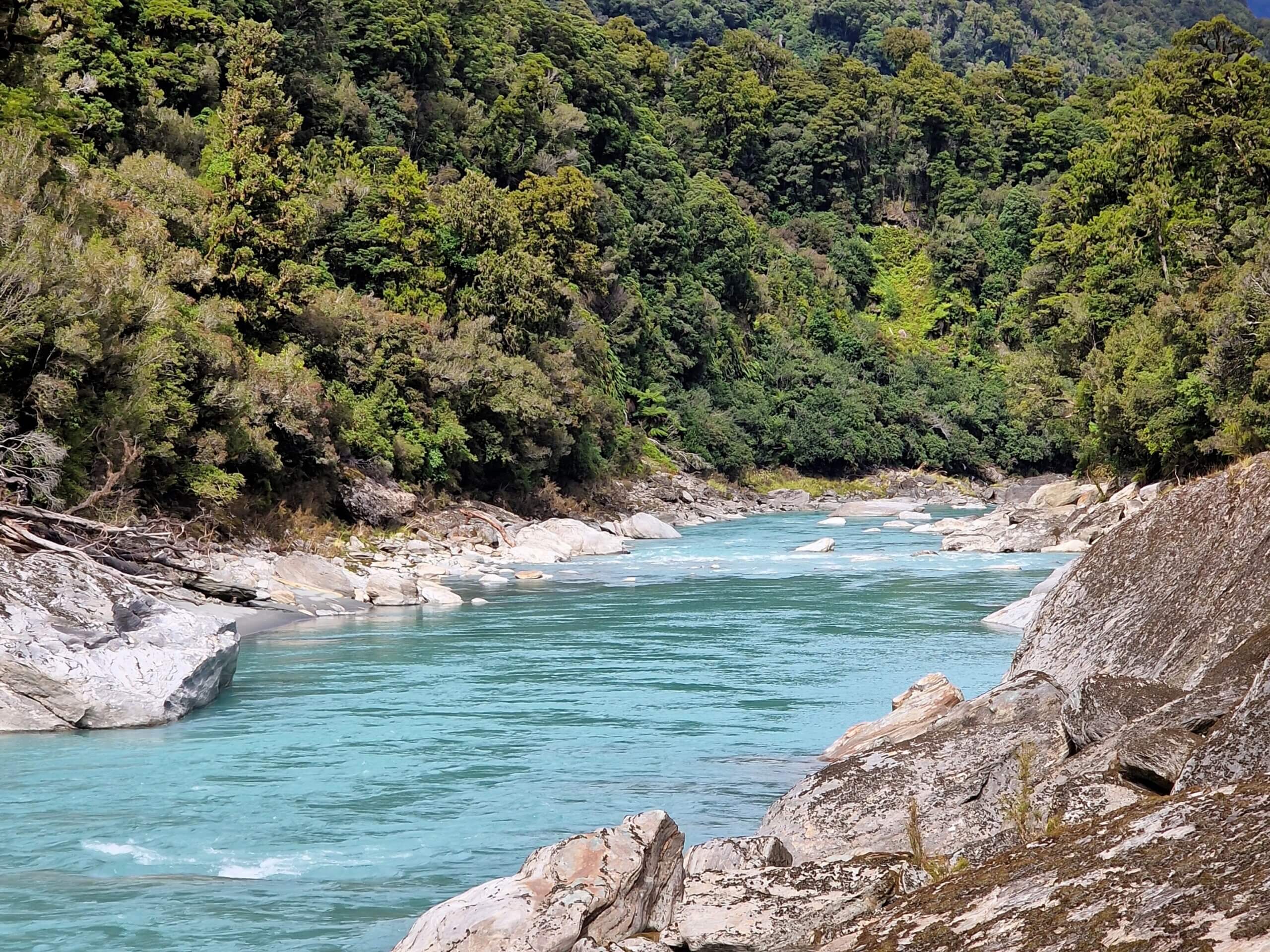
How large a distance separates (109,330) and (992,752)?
24.3 metres

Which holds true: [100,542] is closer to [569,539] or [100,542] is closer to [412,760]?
[412,760]

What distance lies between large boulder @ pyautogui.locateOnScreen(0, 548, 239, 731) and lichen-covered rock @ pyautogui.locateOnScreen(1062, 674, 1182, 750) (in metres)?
12.2

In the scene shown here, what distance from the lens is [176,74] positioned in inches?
1980

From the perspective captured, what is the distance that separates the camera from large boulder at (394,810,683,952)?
660 centimetres

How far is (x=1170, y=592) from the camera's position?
9.34 metres

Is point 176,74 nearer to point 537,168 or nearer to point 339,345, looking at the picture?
point 339,345

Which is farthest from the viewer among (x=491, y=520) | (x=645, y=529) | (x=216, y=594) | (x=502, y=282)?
(x=502, y=282)

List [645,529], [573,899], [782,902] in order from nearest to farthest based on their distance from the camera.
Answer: [782,902]
[573,899]
[645,529]

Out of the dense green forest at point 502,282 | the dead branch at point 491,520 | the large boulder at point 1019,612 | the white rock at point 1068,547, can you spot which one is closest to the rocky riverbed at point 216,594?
the dead branch at point 491,520

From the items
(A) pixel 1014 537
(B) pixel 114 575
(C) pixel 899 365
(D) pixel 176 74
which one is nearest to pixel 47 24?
(D) pixel 176 74

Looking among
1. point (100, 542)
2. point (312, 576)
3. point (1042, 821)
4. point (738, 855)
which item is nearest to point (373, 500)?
point (312, 576)

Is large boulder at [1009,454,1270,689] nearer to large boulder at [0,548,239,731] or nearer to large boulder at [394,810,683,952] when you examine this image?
large boulder at [394,810,683,952]

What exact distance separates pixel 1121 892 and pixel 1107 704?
450cm

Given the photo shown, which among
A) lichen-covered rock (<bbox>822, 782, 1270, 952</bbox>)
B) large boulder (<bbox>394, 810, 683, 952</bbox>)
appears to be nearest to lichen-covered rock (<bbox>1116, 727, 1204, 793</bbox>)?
lichen-covered rock (<bbox>822, 782, 1270, 952</bbox>)
